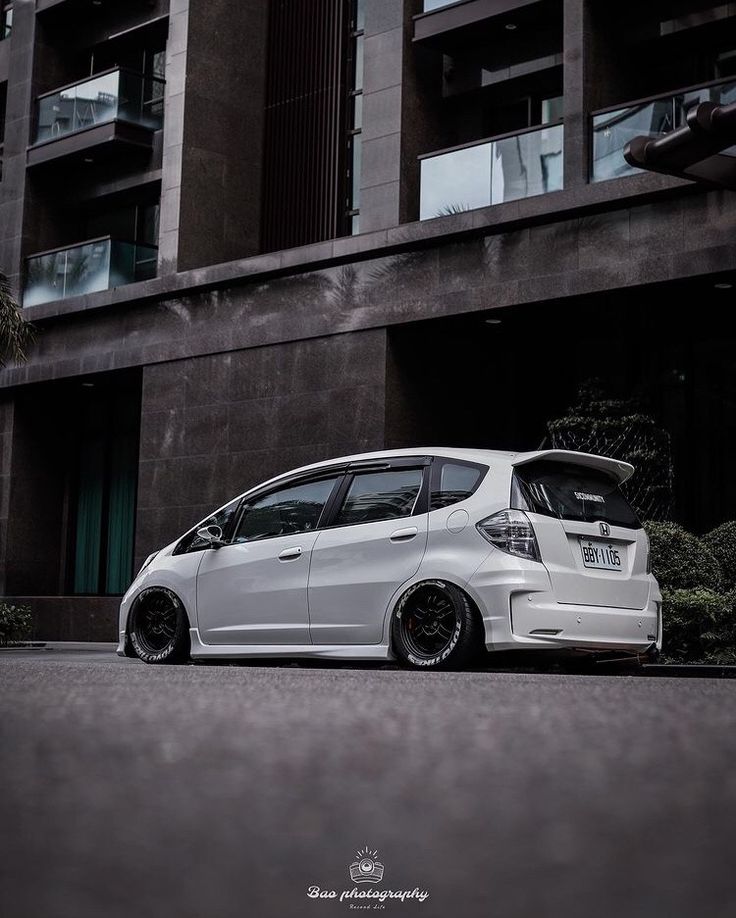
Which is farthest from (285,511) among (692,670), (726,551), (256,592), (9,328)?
(9,328)

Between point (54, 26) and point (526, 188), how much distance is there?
1350 centimetres

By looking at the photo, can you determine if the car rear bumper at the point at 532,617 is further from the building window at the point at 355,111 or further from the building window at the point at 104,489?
the building window at the point at 104,489

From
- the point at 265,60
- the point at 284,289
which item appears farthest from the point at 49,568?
the point at 265,60

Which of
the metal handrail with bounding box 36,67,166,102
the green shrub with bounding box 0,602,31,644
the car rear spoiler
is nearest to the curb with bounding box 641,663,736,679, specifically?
the car rear spoiler

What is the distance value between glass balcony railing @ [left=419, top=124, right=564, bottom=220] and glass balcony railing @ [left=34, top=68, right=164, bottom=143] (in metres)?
7.54

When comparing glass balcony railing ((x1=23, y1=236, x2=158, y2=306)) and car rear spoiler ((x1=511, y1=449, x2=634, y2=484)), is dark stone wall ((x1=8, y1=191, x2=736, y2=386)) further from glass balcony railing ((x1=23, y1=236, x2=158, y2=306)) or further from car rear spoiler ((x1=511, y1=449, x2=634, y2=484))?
car rear spoiler ((x1=511, y1=449, x2=634, y2=484))

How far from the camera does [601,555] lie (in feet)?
32.8

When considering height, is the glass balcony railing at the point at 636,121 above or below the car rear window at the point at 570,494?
above

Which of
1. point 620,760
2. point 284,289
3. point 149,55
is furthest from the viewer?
point 149,55

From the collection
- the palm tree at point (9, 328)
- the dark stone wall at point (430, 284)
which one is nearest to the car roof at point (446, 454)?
the dark stone wall at point (430, 284)

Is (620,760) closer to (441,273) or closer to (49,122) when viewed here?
(441,273)

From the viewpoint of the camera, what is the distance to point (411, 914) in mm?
1626

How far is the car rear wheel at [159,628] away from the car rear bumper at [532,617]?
3.06 metres

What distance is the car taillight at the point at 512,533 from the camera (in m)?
9.52
